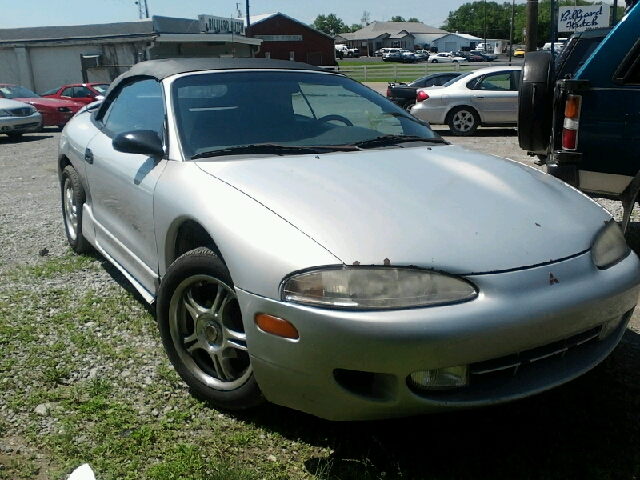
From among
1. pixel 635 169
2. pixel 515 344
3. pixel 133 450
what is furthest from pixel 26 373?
pixel 635 169

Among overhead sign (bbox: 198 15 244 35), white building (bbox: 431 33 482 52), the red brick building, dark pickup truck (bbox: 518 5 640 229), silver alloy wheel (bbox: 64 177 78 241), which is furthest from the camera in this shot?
white building (bbox: 431 33 482 52)

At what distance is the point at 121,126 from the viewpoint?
4.15 meters


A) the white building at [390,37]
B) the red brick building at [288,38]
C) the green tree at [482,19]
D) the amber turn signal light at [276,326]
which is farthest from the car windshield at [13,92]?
the green tree at [482,19]

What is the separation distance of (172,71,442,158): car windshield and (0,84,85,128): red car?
15821mm

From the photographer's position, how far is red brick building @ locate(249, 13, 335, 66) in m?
62.8

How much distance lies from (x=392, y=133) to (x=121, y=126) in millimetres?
1740

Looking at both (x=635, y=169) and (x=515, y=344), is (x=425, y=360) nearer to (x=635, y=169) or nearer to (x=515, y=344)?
(x=515, y=344)

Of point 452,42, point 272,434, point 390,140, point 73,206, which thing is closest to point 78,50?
point 73,206

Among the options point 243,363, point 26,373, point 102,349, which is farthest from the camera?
point 102,349

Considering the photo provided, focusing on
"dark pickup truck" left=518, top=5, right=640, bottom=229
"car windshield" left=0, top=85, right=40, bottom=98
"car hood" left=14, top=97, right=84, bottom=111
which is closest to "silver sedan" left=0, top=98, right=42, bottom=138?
"car hood" left=14, top=97, right=84, bottom=111

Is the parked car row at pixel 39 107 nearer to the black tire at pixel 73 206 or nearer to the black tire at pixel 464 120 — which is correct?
the black tire at pixel 464 120

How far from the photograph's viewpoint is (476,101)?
44.9 feet

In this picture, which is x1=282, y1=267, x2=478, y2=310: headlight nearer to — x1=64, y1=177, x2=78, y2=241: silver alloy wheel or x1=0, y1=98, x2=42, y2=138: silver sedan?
x1=64, y1=177, x2=78, y2=241: silver alloy wheel

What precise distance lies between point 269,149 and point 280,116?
38 centimetres
